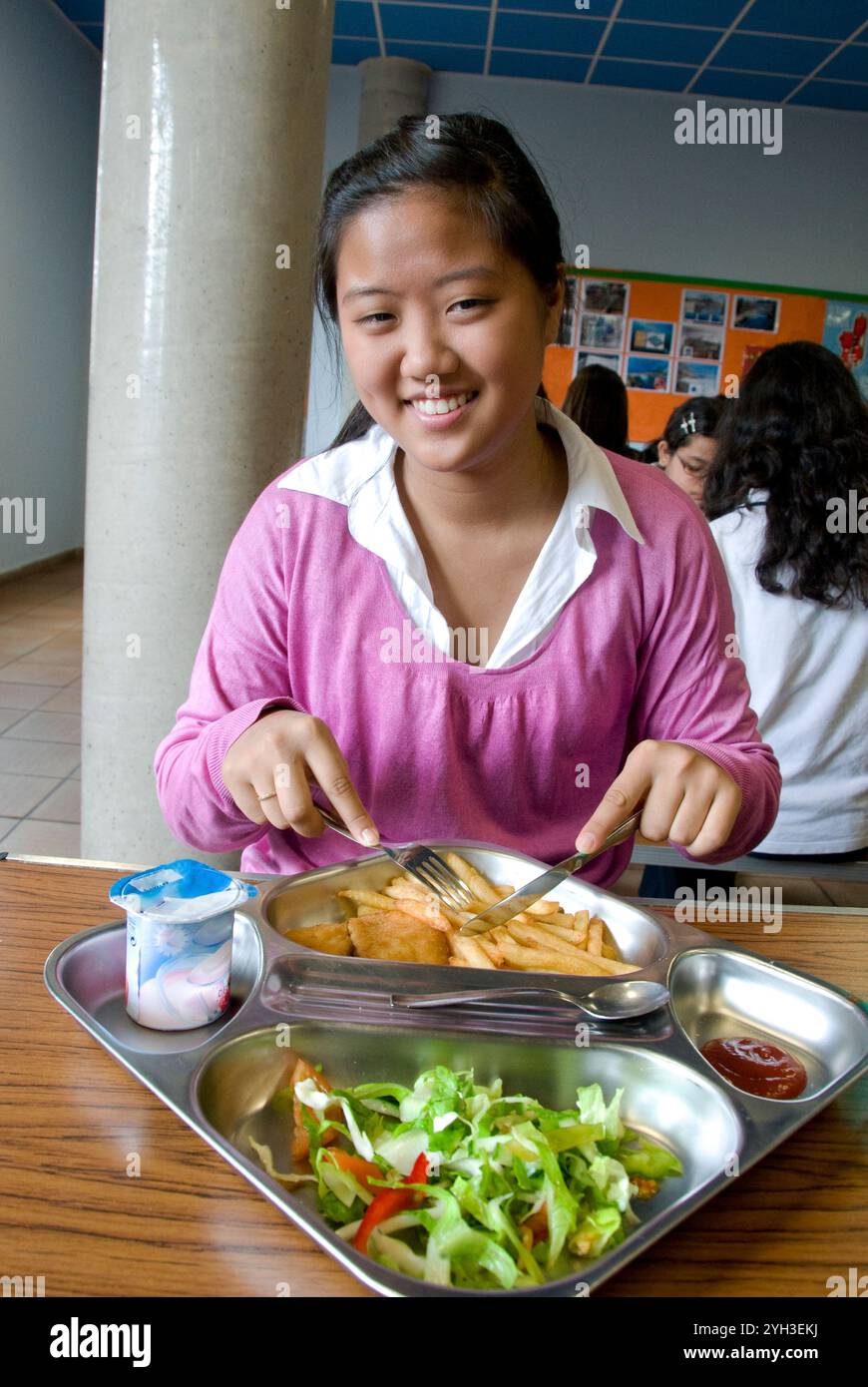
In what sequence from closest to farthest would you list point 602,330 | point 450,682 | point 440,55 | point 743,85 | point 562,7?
point 450,682 < point 562,7 < point 743,85 < point 440,55 < point 602,330

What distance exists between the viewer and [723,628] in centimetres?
158

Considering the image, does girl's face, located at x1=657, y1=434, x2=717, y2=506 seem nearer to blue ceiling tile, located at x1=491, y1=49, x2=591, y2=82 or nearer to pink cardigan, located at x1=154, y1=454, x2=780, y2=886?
pink cardigan, located at x1=154, y1=454, x2=780, y2=886

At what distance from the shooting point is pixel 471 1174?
0.78m

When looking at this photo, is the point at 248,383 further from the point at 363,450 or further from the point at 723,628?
the point at 723,628

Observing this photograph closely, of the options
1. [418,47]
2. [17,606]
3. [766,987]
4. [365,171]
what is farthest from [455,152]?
[418,47]

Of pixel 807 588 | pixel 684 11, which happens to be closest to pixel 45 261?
pixel 684 11

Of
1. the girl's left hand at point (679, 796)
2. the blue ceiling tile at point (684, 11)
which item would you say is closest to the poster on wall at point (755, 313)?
the blue ceiling tile at point (684, 11)

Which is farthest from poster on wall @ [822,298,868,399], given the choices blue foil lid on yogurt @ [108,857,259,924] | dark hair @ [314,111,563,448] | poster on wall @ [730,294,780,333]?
blue foil lid on yogurt @ [108,857,259,924]

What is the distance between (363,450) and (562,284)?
36 centimetres

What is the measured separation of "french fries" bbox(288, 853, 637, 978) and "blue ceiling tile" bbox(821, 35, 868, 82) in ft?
22.7

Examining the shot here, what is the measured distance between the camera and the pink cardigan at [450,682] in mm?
1482

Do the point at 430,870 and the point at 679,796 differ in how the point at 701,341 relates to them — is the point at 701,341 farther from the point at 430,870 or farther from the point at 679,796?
the point at 430,870

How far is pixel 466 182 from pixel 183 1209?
1.14m

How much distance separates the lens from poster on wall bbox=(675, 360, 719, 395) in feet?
26.3
